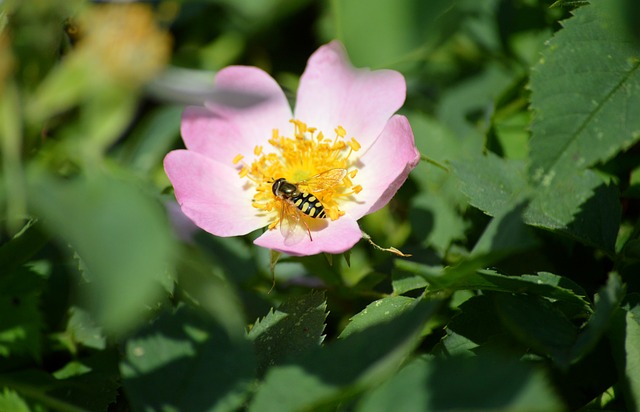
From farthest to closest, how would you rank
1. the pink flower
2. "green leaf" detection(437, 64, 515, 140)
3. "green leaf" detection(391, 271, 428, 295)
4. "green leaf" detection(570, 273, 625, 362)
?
"green leaf" detection(437, 64, 515, 140)
the pink flower
"green leaf" detection(391, 271, 428, 295)
"green leaf" detection(570, 273, 625, 362)

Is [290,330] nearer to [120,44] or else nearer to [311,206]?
[311,206]

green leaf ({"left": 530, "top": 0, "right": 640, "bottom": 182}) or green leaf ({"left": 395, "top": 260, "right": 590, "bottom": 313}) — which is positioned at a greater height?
green leaf ({"left": 530, "top": 0, "right": 640, "bottom": 182})

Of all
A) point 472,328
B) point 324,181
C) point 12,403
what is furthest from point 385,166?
point 12,403

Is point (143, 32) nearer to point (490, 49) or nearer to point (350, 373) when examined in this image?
point (350, 373)

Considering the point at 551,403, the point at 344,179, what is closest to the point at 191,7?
the point at 344,179

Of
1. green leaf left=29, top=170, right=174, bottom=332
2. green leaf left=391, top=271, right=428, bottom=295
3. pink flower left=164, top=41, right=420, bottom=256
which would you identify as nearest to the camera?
green leaf left=29, top=170, right=174, bottom=332

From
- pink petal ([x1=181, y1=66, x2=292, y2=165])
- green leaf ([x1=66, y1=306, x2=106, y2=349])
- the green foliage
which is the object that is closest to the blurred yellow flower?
the green foliage

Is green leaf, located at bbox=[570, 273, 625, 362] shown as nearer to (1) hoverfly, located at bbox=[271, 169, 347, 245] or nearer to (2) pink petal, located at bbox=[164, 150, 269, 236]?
(1) hoverfly, located at bbox=[271, 169, 347, 245]

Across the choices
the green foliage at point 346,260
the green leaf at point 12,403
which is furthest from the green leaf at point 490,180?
the green leaf at point 12,403
